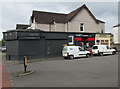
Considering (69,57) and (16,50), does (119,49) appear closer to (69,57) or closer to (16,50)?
(69,57)

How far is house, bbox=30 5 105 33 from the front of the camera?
3194 cm

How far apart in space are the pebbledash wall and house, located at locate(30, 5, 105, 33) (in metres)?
5.17

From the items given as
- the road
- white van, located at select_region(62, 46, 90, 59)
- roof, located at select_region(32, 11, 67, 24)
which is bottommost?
the road

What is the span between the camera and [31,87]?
7535mm

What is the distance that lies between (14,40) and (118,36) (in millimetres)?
37132

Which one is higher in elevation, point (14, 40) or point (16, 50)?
point (14, 40)

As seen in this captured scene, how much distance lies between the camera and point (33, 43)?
2462 cm

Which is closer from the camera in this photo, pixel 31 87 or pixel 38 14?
pixel 31 87

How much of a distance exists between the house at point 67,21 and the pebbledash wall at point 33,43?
16.9 ft

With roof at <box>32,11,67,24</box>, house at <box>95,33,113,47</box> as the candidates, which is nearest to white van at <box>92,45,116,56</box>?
house at <box>95,33,113,47</box>

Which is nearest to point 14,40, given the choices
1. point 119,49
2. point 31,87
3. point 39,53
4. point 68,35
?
point 39,53

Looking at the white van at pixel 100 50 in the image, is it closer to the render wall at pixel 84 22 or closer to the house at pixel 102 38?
the house at pixel 102 38

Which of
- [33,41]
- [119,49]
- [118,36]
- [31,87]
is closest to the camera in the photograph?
[31,87]

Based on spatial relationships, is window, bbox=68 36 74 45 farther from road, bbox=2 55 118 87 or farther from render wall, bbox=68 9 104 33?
road, bbox=2 55 118 87
